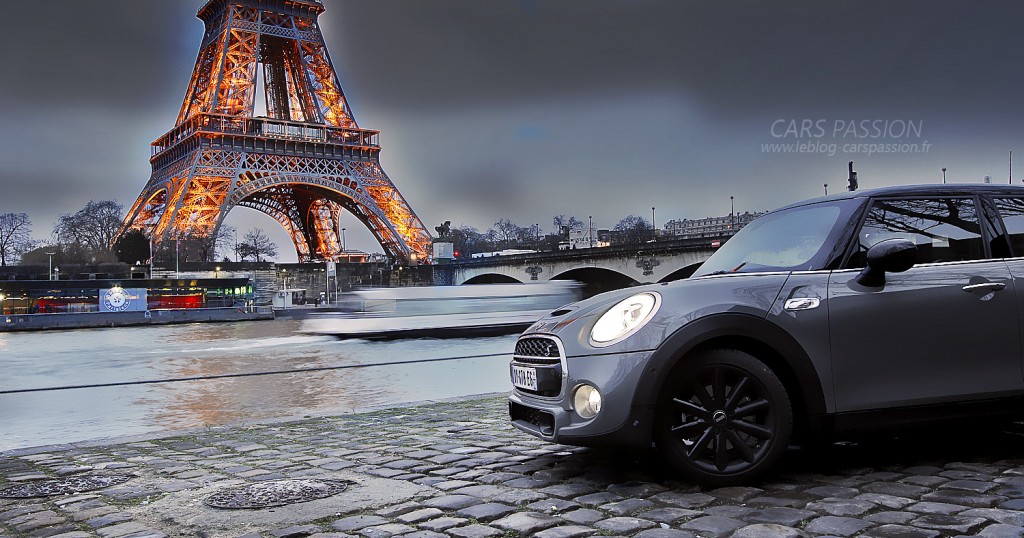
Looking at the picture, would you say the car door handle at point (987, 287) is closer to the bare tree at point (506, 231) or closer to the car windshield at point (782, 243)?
the car windshield at point (782, 243)

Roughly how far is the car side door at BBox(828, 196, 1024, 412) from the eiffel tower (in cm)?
5190

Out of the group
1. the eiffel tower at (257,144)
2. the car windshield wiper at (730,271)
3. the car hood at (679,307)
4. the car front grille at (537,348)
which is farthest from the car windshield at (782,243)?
the eiffel tower at (257,144)

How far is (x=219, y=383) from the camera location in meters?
12.8

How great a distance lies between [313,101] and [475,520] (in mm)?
58055

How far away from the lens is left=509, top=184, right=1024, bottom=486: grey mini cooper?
363 centimetres

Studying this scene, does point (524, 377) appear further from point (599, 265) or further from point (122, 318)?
point (122, 318)

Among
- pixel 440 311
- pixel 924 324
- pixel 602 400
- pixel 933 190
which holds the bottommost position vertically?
pixel 440 311

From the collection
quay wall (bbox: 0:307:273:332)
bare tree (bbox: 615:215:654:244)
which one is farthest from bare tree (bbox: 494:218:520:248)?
quay wall (bbox: 0:307:273:332)

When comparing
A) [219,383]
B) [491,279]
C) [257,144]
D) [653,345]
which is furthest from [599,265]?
[653,345]

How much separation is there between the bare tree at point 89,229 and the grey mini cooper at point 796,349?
85.1 metres

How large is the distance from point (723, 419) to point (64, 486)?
3475mm

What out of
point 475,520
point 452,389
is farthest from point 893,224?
point 452,389

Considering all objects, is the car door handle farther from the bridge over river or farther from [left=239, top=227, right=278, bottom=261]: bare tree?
[left=239, top=227, right=278, bottom=261]: bare tree

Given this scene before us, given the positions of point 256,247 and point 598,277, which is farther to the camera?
point 256,247
